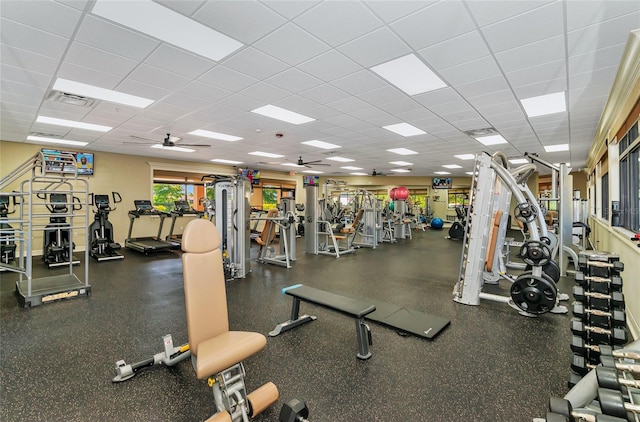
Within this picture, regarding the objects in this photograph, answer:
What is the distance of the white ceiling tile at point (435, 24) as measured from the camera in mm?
2166

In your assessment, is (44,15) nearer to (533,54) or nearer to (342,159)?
(533,54)

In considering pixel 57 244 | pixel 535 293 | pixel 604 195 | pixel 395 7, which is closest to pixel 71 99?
Result: pixel 57 244

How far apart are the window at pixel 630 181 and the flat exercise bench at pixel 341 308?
349 centimetres

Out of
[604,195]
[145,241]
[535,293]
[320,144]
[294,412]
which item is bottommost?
[294,412]

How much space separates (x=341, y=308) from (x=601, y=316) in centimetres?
172

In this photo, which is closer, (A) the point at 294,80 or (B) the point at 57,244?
(A) the point at 294,80

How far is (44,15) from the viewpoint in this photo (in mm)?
2211

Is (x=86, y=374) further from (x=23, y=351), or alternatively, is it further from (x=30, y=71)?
(x=30, y=71)

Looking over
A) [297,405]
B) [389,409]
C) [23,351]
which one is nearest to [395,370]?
[389,409]

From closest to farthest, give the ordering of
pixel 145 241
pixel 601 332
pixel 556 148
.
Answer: pixel 601 332 < pixel 556 148 < pixel 145 241

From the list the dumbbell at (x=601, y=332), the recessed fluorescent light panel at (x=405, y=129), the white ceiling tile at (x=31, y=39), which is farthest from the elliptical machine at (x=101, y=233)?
the dumbbell at (x=601, y=332)

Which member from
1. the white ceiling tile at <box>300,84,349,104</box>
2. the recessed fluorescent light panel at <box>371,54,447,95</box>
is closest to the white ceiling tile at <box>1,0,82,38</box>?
the white ceiling tile at <box>300,84,349,104</box>

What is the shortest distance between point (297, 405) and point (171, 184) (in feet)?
30.6

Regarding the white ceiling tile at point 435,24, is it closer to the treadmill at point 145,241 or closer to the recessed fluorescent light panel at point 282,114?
the recessed fluorescent light panel at point 282,114
